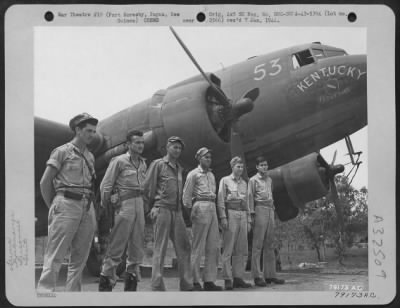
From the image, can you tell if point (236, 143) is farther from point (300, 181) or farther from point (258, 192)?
point (258, 192)

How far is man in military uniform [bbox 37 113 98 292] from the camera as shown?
6.09m

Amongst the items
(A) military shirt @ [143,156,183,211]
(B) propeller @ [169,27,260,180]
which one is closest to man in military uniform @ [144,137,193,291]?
(A) military shirt @ [143,156,183,211]

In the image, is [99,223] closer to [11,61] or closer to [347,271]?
[11,61]

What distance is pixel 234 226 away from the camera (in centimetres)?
694

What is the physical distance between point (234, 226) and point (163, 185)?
1036 mm

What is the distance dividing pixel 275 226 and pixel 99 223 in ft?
7.17

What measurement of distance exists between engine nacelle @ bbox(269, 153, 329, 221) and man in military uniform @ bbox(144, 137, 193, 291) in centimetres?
225

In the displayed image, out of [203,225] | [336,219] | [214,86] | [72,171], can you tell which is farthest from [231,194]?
[214,86]

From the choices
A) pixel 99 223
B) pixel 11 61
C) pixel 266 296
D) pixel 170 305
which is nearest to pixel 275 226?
pixel 266 296

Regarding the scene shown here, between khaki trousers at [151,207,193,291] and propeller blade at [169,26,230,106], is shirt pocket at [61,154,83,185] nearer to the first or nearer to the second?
khaki trousers at [151,207,193,291]

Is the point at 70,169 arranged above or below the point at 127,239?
above

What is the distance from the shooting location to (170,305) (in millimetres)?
6547

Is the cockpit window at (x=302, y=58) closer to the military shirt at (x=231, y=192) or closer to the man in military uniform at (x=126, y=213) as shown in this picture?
the military shirt at (x=231, y=192)

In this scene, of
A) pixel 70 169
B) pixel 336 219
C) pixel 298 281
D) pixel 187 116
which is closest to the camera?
pixel 70 169
